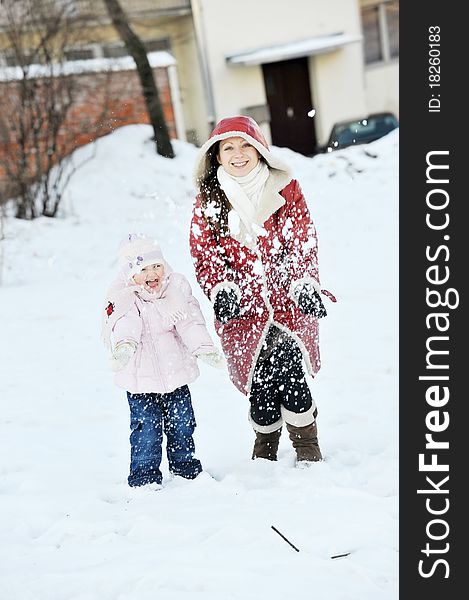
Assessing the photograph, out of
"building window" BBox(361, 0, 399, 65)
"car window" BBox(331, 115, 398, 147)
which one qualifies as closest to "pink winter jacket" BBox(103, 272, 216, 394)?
"car window" BBox(331, 115, 398, 147)

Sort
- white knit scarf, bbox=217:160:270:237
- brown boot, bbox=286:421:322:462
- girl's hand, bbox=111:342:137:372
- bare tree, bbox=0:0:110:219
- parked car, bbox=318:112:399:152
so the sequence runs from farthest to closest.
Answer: parked car, bbox=318:112:399:152 → bare tree, bbox=0:0:110:219 → brown boot, bbox=286:421:322:462 → white knit scarf, bbox=217:160:270:237 → girl's hand, bbox=111:342:137:372

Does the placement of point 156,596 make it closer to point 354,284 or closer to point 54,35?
point 354,284

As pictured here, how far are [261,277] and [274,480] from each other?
0.79 m

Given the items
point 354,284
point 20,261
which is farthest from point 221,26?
point 354,284

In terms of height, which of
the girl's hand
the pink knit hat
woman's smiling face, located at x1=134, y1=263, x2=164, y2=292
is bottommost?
the girl's hand

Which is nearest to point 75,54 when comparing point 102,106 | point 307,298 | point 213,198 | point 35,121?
point 102,106

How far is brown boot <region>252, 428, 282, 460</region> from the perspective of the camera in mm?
3473

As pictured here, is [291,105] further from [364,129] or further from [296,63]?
[364,129]

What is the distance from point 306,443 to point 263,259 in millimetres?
789

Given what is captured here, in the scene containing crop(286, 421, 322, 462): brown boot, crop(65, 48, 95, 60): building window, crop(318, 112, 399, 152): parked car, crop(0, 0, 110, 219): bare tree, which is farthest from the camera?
crop(318, 112, 399, 152): parked car

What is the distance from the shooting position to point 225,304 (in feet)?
10.3

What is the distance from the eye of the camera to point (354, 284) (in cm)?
676

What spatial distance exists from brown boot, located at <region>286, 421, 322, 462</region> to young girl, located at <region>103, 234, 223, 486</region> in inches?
19.2

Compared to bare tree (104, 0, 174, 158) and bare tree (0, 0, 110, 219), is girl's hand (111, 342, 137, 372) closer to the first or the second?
bare tree (0, 0, 110, 219)
